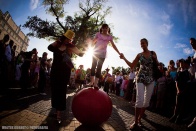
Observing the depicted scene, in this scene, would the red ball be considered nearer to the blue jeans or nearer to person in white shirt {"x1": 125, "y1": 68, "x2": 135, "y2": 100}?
the blue jeans

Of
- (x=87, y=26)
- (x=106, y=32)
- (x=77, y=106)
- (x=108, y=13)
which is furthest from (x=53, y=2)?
(x=77, y=106)

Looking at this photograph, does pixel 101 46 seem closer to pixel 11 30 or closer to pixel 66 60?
pixel 66 60

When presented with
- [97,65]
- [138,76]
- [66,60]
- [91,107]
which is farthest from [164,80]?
[66,60]

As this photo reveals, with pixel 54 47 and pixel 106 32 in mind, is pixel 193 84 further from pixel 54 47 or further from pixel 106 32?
pixel 54 47

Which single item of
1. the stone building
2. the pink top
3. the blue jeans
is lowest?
the blue jeans

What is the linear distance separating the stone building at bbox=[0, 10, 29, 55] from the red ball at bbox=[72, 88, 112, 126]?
56060mm

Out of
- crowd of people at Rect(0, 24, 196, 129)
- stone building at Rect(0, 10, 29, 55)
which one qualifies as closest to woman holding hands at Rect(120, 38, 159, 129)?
crowd of people at Rect(0, 24, 196, 129)

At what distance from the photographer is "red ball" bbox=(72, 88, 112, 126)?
11.7 ft

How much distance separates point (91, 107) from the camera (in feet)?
11.7

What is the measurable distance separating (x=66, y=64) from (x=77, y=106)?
1157mm

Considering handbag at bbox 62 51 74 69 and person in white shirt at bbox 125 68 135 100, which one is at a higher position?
handbag at bbox 62 51 74 69

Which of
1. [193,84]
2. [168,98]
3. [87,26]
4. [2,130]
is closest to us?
[2,130]

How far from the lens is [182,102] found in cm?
591

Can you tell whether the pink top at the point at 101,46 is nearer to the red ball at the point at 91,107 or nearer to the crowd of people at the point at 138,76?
the crowd of people at the point at 138,76
